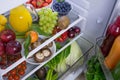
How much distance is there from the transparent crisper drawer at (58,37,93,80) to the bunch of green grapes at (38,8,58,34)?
0.41 meters

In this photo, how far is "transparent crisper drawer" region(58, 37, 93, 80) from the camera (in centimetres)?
138

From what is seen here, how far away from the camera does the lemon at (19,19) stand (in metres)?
0.95

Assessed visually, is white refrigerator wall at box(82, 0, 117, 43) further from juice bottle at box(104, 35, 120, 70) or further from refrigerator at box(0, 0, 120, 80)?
juice bottle at box(104, 35, 120, 70)

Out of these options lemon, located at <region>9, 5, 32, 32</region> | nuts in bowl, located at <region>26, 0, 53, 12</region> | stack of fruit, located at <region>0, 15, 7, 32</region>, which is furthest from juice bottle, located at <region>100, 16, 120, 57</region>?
stack of fruit, located at <region>0, 15, 7, 32</region>

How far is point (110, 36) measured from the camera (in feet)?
3.95

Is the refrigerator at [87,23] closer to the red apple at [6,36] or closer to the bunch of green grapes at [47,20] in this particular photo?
the bunch of green grapes at [47,20]

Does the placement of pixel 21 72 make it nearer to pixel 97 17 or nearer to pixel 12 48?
pixel 12 48

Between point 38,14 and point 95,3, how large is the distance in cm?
37

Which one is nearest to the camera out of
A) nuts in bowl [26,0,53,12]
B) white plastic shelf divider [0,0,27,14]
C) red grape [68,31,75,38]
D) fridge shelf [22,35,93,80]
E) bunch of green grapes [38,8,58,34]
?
white plastic shelf divider [0,0,27,14]

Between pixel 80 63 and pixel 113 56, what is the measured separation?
33 cm

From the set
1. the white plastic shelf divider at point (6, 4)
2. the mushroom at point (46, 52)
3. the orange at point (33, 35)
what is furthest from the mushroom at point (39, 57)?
the white plastic shelf divider at point (6, 4)

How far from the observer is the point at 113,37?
3.91 feet

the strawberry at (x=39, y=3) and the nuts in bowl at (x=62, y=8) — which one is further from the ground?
the strawberry at (x=39, y=3)

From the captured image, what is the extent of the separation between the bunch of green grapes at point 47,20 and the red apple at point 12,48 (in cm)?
19
